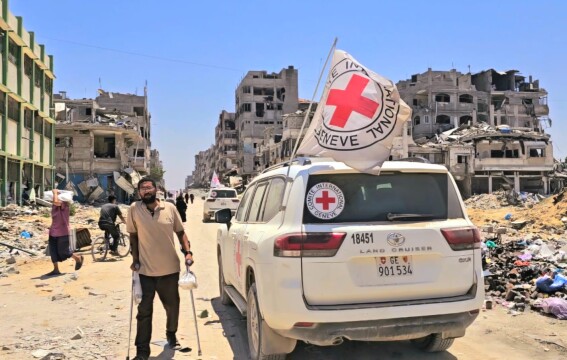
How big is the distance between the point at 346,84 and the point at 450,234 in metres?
1.80

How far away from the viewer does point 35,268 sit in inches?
483

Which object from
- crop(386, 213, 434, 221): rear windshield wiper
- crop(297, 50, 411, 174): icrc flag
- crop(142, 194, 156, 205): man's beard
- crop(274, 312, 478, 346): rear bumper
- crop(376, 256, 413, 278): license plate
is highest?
crop(297, 50, 411, 174): icrc flag

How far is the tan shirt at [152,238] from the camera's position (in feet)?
17.2

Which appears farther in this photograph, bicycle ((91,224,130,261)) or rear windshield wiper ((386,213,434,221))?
bicycle ((91,224,130,261))

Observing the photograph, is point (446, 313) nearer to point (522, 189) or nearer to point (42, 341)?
point (42, 341)

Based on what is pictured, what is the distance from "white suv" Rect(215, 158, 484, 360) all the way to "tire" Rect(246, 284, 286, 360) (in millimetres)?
22


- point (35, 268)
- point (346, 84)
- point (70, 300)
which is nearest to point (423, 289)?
point (346, 84)

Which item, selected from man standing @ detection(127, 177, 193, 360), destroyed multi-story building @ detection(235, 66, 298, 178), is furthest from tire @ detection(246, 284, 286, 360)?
destroyed multi-story building @ detection(235, 66, 298, 178)

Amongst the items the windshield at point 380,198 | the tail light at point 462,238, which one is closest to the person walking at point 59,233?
the windshield at point 380,198

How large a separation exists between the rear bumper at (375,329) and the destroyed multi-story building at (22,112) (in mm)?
27775

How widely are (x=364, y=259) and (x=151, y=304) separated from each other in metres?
2.46

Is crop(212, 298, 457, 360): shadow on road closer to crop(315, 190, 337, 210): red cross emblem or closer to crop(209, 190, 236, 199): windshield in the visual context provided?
crop(315, 190, 337, 210): red cross emblem

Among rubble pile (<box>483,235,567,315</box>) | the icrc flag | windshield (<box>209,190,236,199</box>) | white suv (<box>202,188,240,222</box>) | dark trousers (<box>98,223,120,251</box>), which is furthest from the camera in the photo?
windshield (<box>209,190,236,199</box>)

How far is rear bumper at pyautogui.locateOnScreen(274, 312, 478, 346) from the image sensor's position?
414cm
